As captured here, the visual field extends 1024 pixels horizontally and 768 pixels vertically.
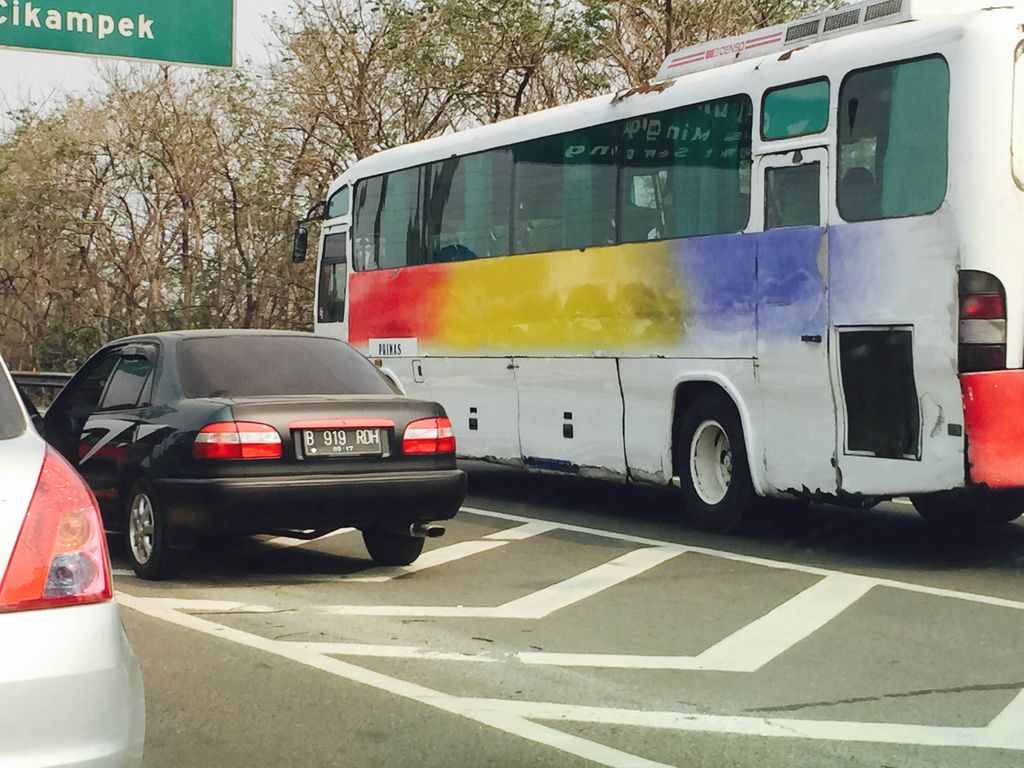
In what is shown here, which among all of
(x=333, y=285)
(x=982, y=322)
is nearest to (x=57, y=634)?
(x=982, y=322)

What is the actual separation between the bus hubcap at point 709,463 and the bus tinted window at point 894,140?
7.06 feet

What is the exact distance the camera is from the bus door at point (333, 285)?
1689 cm

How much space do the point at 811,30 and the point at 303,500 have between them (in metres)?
4.83

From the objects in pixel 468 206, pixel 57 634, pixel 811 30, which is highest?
→ pixel 811 30

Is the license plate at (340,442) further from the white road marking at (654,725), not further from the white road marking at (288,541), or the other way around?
the white road marking at (654,725)

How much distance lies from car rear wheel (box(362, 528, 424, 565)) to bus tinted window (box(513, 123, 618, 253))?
3.57 metres

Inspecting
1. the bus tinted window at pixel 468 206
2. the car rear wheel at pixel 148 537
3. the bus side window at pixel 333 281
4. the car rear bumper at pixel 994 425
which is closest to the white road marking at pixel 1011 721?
the car rear bumper at pixel 994 425

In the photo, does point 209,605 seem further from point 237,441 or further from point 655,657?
point 655,657

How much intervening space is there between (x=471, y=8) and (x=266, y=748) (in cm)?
2505

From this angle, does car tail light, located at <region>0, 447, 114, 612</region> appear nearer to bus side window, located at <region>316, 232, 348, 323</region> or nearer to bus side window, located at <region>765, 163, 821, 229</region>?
bus side window, located at <region>765, 163, 821, 229</region>

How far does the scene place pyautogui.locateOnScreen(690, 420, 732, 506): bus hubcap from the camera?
11281 mm

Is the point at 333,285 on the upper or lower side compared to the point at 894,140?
lower

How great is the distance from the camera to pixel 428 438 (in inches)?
355

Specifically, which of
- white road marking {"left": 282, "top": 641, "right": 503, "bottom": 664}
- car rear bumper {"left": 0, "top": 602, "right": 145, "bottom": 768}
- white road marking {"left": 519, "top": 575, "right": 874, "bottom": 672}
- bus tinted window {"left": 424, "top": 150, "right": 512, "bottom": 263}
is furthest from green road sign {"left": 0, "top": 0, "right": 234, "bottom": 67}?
car rear bumper {"left": 0, "top": 602, "right": 145, "bottom": 768}
